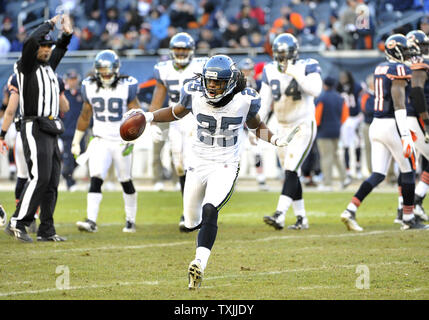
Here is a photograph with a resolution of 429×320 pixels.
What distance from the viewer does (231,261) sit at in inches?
260

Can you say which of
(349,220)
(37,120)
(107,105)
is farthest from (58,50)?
(349,220)

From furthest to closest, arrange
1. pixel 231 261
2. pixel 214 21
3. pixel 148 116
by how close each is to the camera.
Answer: pixel 214 21, pixel 231 261, pixel 148 116

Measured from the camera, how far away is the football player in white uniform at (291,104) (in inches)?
333

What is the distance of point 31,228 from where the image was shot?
346 inches

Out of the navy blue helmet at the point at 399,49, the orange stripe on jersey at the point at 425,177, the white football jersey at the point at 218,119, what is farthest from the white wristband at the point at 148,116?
the orange stripe on jersey at the point at 425,177

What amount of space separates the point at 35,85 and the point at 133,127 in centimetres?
229

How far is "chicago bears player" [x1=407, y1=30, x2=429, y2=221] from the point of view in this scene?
8.35 m

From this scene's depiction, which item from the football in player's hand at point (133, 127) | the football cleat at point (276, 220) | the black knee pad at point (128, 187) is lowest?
the football cleat at point (276, 220)

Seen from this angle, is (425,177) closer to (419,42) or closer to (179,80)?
(419,42)

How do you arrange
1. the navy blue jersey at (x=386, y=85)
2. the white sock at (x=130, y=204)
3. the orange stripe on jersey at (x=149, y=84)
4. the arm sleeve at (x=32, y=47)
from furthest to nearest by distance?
the orange stripe on jersey at (x=149, y=84) < the white sock at (x=130, y=204) < the navy blue jersey at (x=386, y=85) < the arm sleeve at (x=32, y=47)

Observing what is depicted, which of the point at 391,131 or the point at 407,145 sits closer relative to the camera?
the point at 407,145

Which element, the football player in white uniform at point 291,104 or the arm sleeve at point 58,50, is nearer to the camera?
the arm sleeve at point 58,50

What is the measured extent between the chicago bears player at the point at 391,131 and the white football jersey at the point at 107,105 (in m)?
2.54

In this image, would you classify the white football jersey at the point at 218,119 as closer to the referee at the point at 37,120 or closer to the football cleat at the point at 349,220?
the referee at the point at 37,120
